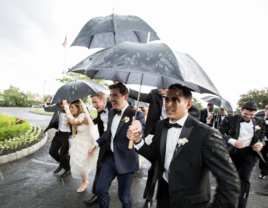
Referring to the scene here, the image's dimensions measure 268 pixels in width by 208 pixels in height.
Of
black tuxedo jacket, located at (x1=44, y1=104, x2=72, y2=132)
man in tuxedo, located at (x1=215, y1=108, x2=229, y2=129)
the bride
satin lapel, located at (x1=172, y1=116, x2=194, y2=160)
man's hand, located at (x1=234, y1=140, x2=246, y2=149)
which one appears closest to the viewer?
satin lapel, located at (x1=172, y1=116, x2=194, y2=160)

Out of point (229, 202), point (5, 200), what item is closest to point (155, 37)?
point (229, 202)

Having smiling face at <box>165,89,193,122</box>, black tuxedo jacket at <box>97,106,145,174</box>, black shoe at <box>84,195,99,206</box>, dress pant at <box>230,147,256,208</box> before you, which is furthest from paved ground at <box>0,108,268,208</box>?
smiling face at <box>165,89,193,122</box>

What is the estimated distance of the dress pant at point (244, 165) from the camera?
3.15 meters

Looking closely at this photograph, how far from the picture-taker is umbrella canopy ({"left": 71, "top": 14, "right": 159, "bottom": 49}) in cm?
259

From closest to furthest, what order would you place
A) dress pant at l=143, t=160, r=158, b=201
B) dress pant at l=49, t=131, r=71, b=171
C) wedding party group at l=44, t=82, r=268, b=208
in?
wedding party group at l=44, t=82, r=268, b=208
dress pant at l=143, t=160, r=158, b=201
dress pant at l=49, t=131, r=71, b=171

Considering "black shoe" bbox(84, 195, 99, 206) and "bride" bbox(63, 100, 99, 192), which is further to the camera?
"bride" bbox(63, 100, 99, 192)

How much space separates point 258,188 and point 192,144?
14.3 feet

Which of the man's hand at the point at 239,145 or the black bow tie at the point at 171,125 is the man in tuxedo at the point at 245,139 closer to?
the man's hand at the point at 239,145

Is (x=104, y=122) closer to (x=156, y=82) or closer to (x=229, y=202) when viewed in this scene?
(x=156, y=82)

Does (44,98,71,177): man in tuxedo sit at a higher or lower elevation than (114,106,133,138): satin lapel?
lower

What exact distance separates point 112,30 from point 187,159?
2.04 meters

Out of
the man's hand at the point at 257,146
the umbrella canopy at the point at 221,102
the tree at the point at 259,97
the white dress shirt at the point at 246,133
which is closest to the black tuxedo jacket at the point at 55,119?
the white dress shirt at the point at 246,133

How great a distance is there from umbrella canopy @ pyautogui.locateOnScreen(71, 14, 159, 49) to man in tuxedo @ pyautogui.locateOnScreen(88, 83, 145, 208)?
2.79 feet

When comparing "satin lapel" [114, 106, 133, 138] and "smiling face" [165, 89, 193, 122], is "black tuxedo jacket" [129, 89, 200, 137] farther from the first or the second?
"smiling face" [165, 89, 193, 122]
